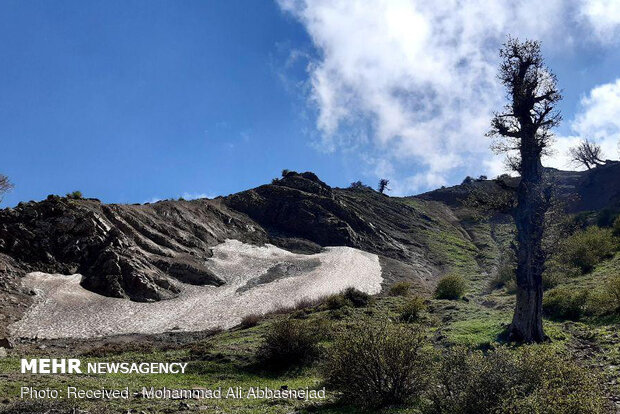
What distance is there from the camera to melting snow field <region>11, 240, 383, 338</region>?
27847 mm

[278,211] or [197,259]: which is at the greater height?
[278,211]

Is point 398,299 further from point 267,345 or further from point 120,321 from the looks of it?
point 120,321

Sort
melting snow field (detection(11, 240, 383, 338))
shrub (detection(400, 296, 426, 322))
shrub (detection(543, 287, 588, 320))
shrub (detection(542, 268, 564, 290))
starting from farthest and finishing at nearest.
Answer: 1. shrub (detection(542, 268, 564, 290))
2. melting snow field (detection(11, 240, 383, 338))
3. shrub (detection(400, 296, 426, 322))
4. shrub (detection(543, 287, 588, 320))

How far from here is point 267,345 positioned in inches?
723

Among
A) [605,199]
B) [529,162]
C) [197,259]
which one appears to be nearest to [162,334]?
[197,259]

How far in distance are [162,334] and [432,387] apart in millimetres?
22733

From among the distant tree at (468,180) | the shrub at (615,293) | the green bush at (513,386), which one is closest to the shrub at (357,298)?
the shrub at (615,293)

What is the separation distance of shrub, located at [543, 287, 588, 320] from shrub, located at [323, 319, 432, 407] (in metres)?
15.1

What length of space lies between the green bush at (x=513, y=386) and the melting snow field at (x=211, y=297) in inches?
950

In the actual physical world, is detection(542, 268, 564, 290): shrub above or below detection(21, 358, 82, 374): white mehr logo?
above

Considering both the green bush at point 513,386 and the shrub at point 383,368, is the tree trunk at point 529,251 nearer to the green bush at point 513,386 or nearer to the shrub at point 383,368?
the shrub at point 383,368

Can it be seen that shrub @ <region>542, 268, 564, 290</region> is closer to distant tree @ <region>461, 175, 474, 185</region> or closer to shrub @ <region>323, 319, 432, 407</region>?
shrub @ <region>323, 319, 432, 407</region>

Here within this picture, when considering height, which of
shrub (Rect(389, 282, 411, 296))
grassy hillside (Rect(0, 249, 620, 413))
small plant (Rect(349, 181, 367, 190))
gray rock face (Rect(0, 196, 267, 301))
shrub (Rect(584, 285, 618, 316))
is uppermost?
small plant (Rect(349, 181, 367, 190))

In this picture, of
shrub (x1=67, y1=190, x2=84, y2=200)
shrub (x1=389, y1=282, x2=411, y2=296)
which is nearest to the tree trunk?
shrub (x1=389, y1=282, x2=411, y2=296)
